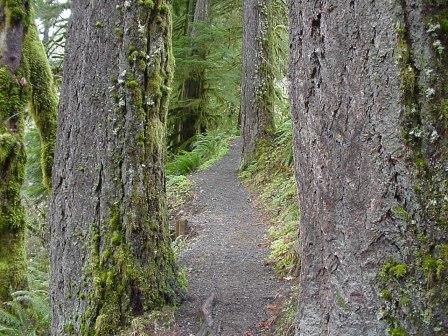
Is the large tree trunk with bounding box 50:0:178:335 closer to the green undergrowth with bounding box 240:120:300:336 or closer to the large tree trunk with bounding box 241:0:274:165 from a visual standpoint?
the green undergrowth with bounding box 240:120:300:336

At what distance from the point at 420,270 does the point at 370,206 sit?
32cm

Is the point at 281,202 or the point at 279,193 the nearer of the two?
the point at 281,202

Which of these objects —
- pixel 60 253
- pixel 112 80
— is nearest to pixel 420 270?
pixel 112 80

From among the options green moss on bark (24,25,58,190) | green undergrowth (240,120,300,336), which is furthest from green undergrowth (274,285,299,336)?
green moss on bark (24,25,58,190)

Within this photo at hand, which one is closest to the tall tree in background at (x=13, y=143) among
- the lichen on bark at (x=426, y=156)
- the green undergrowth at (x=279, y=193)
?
the green undergrowth at (x=279, y=193)

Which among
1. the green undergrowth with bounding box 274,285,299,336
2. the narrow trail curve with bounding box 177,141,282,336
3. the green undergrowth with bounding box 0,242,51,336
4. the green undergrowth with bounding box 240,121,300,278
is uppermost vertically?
the green undergrowth with bounding box 240,121,300,278

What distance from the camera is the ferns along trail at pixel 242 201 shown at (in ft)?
6.44

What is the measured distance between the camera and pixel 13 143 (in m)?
5.89

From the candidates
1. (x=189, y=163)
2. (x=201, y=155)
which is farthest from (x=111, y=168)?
(x=201, y=155)

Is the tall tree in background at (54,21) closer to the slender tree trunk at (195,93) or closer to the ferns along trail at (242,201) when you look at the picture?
the ferns along trail at (242,201)

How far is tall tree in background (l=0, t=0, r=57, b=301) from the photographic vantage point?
19.3 ft

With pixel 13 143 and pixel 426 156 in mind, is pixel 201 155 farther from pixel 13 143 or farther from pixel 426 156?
pixel 426 156

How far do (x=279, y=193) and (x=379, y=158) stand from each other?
283 inches

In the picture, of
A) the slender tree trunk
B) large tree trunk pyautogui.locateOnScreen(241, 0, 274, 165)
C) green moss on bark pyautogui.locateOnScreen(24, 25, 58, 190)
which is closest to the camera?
green moss on bark pyautogui.locateOnScreen(24, 25, 58, 190)
